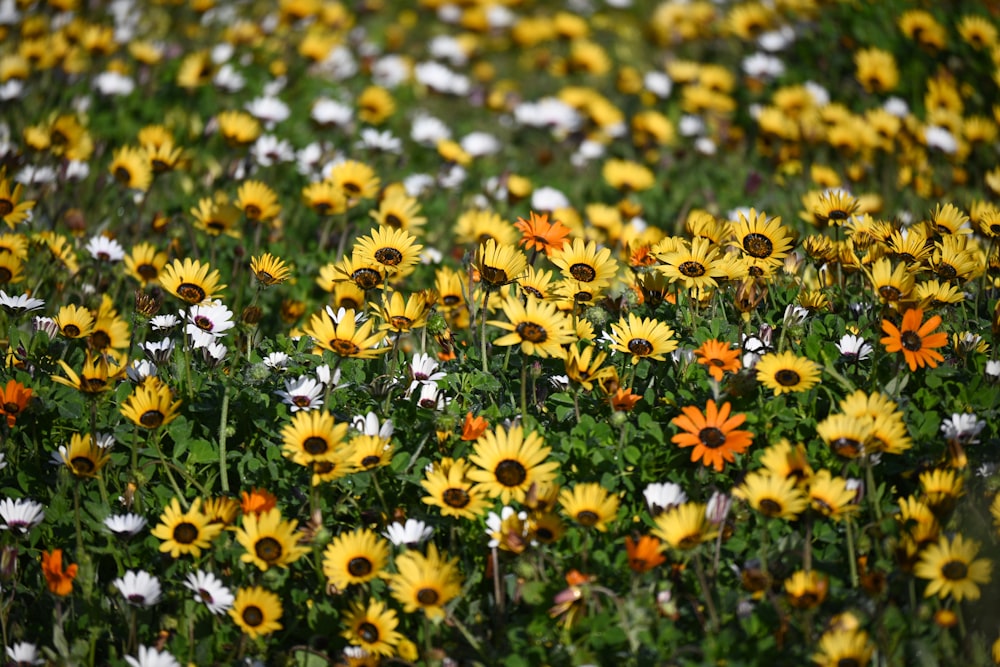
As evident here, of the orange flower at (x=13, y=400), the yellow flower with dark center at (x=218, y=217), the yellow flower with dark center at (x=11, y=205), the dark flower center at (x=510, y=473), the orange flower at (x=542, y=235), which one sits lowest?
the dark flower center at (x=510, y=473)

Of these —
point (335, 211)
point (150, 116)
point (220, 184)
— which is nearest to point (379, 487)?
point (335, 211)

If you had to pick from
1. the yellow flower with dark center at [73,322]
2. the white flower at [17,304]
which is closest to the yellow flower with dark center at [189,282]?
the yellow flower with dark center at [73,322]

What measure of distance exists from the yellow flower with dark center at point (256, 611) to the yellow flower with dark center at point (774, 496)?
3.81ft

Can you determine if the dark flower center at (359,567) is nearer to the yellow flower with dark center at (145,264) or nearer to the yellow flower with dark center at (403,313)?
the yellow flower with dark center at (403,313)

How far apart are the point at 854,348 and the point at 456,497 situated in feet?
4.13

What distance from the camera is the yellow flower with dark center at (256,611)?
2344 millimetres

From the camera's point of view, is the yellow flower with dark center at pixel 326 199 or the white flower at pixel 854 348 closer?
the white flower at pixel 854 348

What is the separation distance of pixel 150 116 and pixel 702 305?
3.63 m

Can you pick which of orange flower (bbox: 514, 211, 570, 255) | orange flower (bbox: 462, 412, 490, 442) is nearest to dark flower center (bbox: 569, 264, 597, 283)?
orange flower (bbox: 514, 211, 570, 255)

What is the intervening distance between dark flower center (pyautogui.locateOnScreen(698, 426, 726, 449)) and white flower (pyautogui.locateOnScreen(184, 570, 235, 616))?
1.26 meters

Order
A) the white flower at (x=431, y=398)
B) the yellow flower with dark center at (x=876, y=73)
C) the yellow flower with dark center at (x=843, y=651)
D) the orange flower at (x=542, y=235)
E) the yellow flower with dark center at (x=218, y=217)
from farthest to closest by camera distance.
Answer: the yellow flower with dark center at (x=876, y=73), the yellow flower with dark center at (x=218, y=217), the orange flower at (x=542, y=235), the white flower at (x=431, y=398), the yellow flower with dark center at (x=843, y=651)

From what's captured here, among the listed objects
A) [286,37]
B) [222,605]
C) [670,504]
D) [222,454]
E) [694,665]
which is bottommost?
[694,665]

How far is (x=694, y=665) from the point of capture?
2.22 m

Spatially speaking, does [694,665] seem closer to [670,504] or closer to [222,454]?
[670,504]
